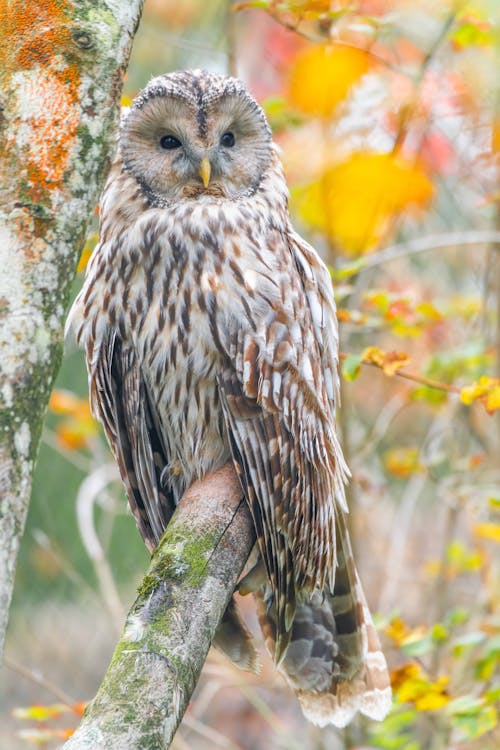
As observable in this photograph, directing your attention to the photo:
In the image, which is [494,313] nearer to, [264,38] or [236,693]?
[264,38]

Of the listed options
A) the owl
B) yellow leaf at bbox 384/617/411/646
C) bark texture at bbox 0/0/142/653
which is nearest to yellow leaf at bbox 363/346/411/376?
the owl

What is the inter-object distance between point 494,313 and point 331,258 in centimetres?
97

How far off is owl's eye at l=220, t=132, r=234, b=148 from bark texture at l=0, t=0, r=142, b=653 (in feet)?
3.01

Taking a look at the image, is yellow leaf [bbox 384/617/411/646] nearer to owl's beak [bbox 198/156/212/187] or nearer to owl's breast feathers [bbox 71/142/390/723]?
owl's breast feathers [bbox 71/142/390/723]

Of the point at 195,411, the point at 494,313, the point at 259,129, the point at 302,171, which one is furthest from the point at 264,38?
the point at 195,411

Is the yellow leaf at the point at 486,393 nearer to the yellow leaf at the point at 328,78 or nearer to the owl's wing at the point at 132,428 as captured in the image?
the owl's wing at the point at 132,428

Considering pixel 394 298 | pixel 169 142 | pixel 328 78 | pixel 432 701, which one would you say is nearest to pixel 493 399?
pixel 394 298

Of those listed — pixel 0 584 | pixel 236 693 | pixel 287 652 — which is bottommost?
pixel 236 693

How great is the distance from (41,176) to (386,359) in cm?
156

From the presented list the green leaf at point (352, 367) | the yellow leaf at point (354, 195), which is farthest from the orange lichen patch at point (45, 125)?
the yellow leaf at point (354, 195)

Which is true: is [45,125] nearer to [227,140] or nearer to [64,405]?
[227,140]

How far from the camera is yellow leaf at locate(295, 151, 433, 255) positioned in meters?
4.07

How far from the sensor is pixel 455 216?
7.13 meters

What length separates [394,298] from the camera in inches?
137
